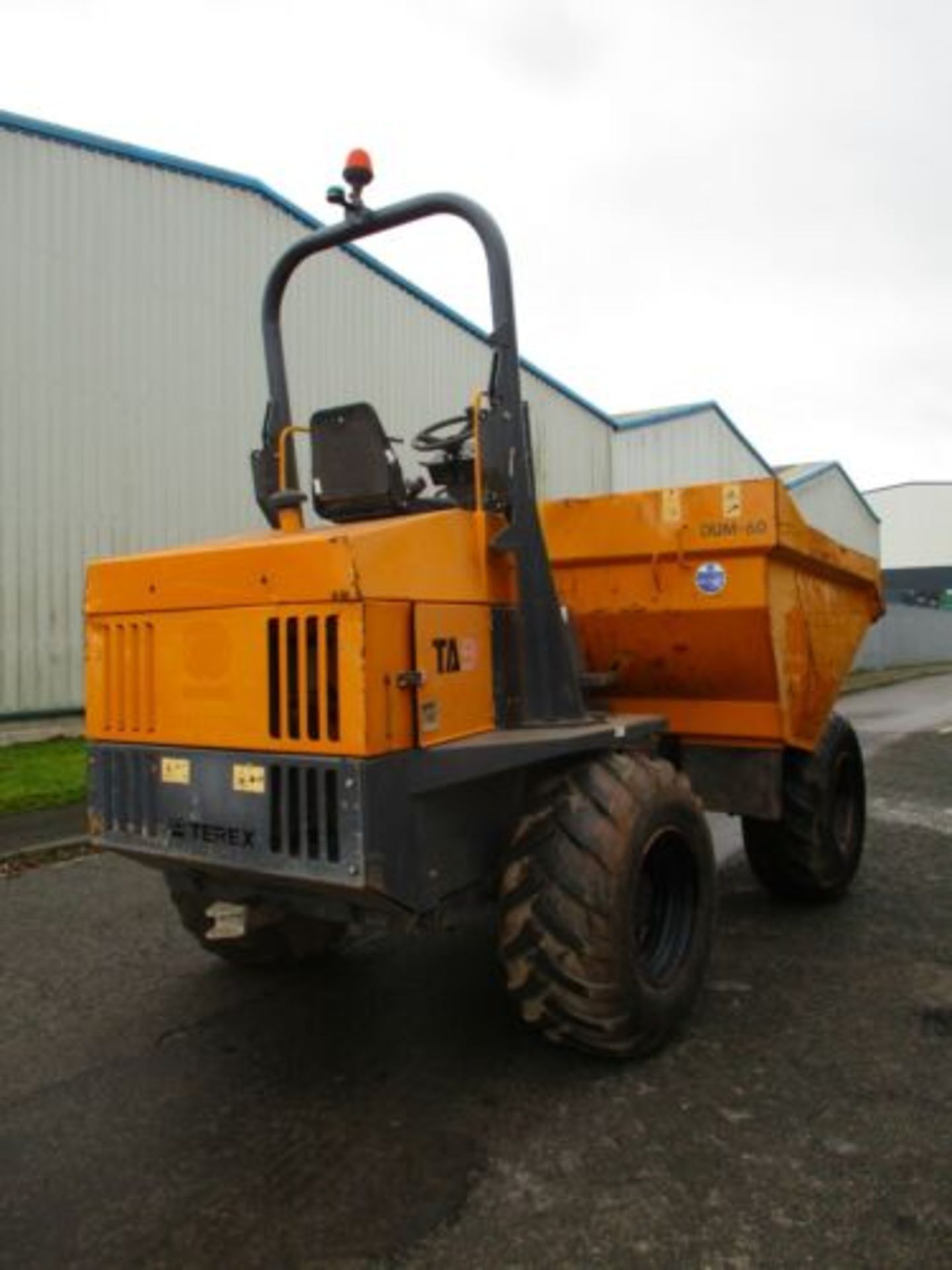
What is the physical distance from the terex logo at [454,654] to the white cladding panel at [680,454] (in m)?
18.6

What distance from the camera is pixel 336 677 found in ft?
9.71

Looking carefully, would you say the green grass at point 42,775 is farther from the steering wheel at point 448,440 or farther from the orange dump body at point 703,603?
the steering wheel at point 448,440

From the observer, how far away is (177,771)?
3.36 m

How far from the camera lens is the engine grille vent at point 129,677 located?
136 inches

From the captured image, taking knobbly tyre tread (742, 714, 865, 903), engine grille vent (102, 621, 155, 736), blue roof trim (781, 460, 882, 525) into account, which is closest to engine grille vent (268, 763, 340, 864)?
engine grille vent (102, 621, 155, 736)

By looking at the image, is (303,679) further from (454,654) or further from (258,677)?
(454,654)

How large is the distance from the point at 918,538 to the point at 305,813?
75421 mm

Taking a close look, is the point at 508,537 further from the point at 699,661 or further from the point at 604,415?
the point at 604,415

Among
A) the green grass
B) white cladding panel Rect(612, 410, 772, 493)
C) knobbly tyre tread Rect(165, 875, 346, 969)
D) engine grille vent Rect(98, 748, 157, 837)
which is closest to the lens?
engine grille vent Rect(98, 748, 157, 837)

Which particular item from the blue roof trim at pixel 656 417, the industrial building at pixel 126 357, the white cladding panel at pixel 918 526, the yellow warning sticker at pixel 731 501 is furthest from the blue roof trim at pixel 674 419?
the white cladding panel at pixel 918 526

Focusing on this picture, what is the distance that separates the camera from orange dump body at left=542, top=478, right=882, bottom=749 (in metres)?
4.52

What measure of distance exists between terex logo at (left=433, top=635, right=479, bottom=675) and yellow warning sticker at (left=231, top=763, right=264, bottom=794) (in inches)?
24.6

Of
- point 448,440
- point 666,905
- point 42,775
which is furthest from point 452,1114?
point 42,775

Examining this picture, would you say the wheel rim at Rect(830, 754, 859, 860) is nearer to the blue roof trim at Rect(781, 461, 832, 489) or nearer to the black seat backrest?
the black seat backrest
